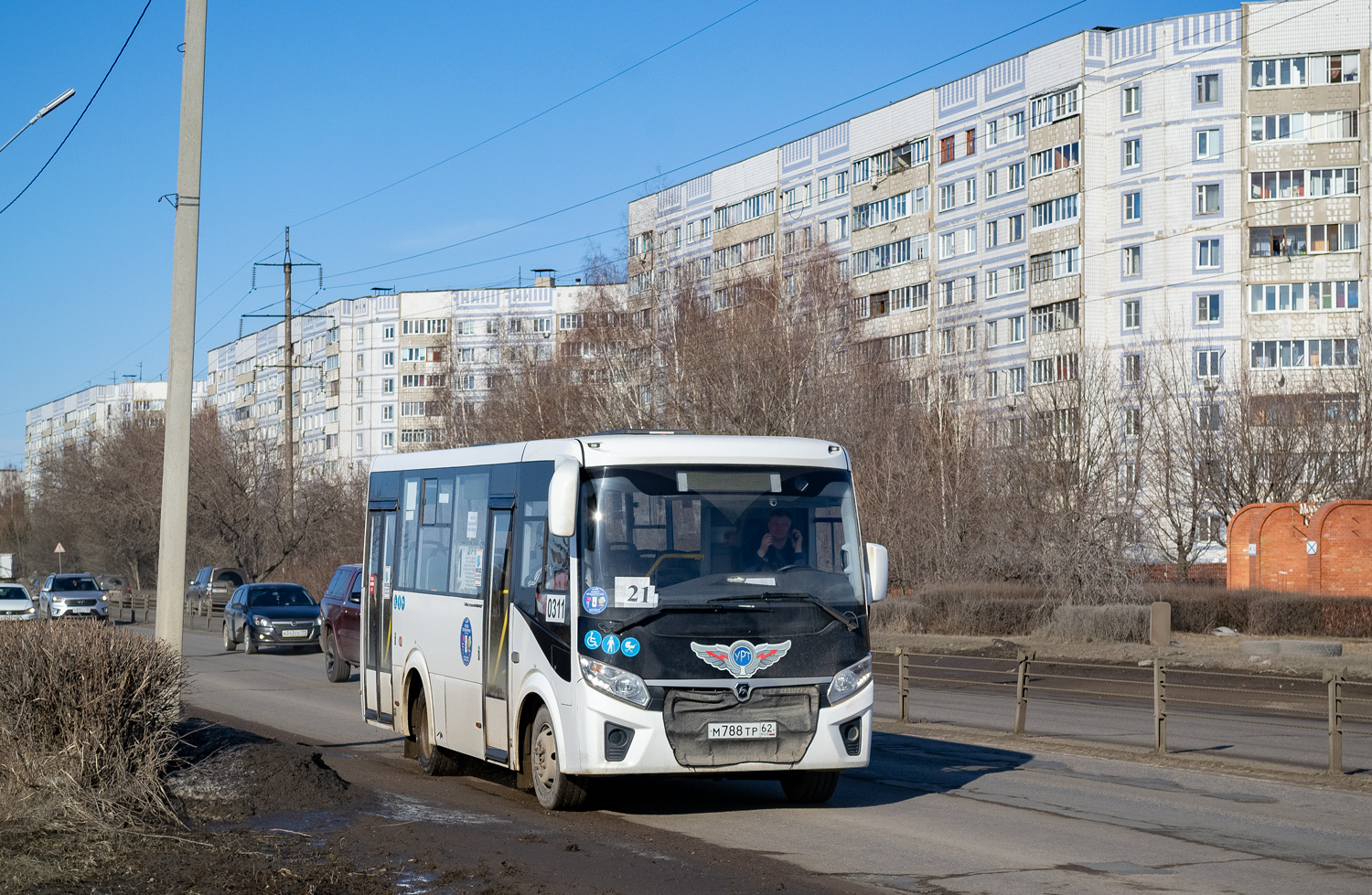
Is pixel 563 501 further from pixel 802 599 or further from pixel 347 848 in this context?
pixel 347 848

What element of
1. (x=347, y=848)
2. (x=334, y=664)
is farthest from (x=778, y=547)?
(x=334, y=664)

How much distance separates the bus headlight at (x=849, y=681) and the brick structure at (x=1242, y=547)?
3540cm

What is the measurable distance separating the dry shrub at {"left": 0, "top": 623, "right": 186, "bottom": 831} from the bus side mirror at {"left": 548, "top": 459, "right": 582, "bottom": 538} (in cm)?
281

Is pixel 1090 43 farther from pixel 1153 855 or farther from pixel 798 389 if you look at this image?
pixel 1153 855

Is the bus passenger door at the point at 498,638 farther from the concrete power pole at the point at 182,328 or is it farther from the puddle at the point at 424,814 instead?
the concrete power pole at the point at 182,328

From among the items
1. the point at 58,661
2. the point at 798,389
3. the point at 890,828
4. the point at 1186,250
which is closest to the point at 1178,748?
the point at 890,828

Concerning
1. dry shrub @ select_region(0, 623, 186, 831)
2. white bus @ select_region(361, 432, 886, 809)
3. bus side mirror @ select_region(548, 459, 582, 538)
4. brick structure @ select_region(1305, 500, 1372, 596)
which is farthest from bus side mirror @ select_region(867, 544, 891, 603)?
brick structure @ select_region(1305, 500, 1372, 596)

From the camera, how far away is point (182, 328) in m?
12.3

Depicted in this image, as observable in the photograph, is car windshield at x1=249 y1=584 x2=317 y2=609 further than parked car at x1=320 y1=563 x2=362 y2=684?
Yes

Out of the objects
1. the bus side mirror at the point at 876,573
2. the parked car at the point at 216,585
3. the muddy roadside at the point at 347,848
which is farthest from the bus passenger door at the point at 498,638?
the parked car at the point at 216,585

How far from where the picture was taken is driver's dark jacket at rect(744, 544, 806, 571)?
1055 centimetres

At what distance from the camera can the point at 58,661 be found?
966 centimetres

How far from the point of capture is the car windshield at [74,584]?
158 feet

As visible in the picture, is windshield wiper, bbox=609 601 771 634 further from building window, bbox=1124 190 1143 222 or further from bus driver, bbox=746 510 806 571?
building window, bbox=1124 190 1143 222
